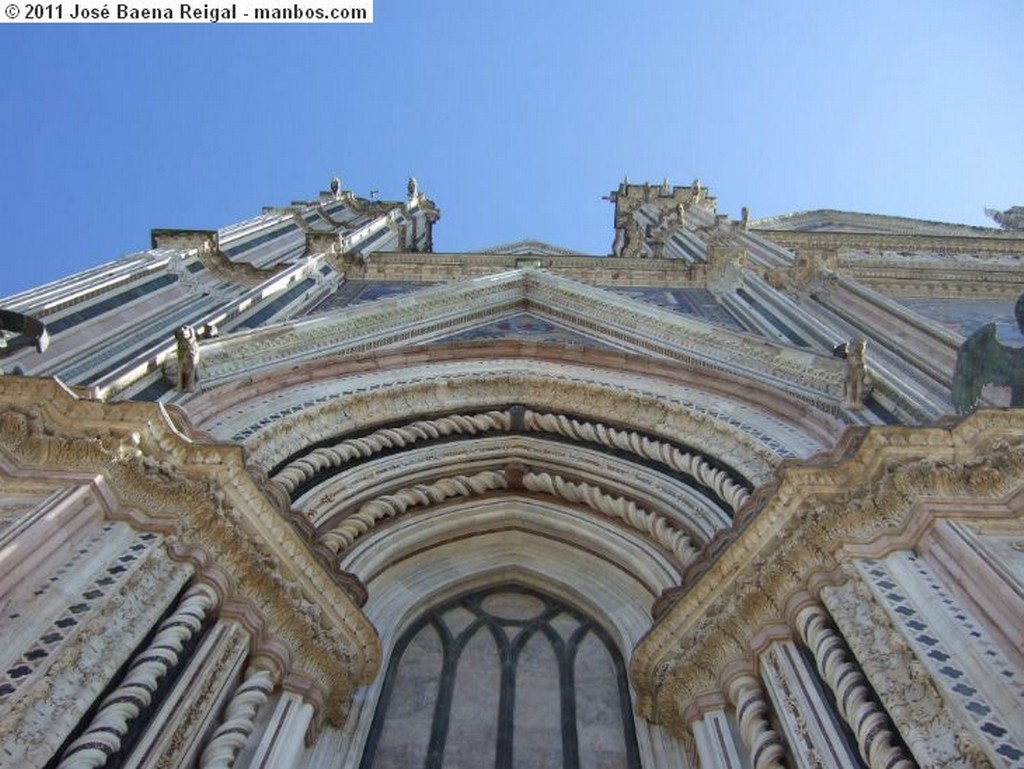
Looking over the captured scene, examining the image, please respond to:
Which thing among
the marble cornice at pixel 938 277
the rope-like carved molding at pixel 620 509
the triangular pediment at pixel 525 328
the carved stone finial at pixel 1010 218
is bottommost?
the rope-like carved molding at pixel 620 509

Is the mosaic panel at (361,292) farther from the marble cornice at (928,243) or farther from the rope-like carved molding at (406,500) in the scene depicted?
the marble cornice at (928,243)

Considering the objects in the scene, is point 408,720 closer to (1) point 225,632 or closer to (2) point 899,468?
(1) point 225,632

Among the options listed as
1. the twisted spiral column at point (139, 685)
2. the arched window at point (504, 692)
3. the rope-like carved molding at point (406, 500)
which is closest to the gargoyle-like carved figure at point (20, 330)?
the twisted spiral column at point (139, 685)

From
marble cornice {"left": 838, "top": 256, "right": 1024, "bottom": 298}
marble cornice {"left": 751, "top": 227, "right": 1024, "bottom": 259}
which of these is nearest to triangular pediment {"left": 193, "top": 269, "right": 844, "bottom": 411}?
marble cornice {"left": 838, "top": 256, "right": 1024, "bottom": 298}

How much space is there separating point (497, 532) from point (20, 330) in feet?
14.0

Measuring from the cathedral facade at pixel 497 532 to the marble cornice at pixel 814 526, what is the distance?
2cm

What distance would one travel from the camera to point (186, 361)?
26.1 ft

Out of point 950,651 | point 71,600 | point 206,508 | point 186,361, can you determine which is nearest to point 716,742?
point 950,651

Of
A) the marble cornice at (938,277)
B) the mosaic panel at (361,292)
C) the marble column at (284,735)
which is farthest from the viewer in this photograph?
the marble cornice at (938,277)

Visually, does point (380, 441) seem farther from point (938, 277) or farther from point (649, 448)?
point (938, 277)

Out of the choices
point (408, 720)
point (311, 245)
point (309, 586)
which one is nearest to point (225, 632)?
point (309, 586)

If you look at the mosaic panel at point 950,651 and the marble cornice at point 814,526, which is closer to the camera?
the mosaic panel at point 950,651

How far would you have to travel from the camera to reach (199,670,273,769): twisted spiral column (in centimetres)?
496

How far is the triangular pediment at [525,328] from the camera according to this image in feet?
28.8
